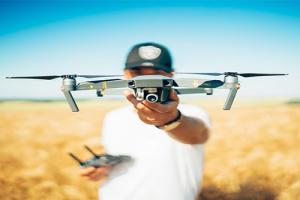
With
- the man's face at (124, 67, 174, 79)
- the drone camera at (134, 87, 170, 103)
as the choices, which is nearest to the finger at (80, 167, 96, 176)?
the man's face at (124, 67, 174, 79)

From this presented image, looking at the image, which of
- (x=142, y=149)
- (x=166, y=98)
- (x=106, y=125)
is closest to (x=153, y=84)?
(x=166, y=98)

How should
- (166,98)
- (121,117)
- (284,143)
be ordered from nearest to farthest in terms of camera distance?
(166,98), (121,117), (284,143)

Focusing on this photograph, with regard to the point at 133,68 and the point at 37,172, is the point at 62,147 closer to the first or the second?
the point at 37,172

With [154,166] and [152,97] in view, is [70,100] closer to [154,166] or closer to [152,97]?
[152,97]

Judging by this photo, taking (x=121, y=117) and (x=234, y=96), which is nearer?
(x=234, y=96)

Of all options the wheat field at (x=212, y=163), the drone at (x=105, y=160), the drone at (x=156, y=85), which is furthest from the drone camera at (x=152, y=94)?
the wheat field at (x=212, y=163)

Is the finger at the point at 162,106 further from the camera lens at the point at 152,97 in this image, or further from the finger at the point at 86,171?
the finger at the point at 86,171

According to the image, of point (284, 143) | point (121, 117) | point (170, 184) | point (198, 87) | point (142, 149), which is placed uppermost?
point (198, 87)
